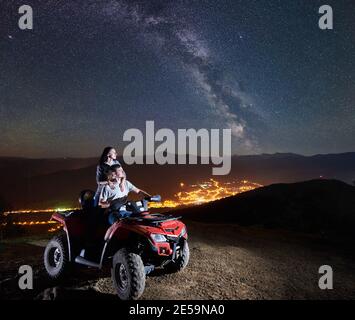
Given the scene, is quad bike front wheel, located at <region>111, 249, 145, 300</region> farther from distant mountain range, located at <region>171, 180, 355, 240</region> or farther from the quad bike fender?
distant mountain range, located at <region>171, 180, 355, 240</region>

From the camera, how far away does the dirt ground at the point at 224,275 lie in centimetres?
596

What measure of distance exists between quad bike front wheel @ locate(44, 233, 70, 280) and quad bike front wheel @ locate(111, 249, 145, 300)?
1673 mm

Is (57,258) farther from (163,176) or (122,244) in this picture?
(163,176)

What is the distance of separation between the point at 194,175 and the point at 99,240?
283ft

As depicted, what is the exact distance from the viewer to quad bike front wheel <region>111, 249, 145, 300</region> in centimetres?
530

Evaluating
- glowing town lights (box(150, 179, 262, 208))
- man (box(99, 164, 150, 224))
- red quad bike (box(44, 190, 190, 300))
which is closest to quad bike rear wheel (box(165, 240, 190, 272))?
red quad bike (box(44, 190, 190, 300))

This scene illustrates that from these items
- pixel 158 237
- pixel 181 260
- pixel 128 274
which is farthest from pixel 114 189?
pixel 181 260

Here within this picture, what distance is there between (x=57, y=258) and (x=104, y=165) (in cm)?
255

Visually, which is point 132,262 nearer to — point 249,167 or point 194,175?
point 194,175

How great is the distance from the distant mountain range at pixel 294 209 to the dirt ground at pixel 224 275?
581 centimetres

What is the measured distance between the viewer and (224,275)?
7.20 m

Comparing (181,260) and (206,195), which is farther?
(206,195)

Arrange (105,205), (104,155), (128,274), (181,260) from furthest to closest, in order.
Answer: (181,260) → (104,155) → (105,205) → (128,274)
